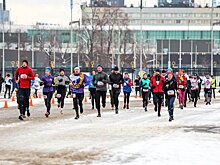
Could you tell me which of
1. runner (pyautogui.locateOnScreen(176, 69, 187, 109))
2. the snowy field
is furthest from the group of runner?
the snowy field

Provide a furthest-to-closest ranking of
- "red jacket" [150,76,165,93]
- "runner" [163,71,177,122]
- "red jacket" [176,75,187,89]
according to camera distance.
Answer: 1. "red jacket" [176,75,187,89]
2. "red jacket" [150,76,165,93]
3. "runner" [163,71,177,122]

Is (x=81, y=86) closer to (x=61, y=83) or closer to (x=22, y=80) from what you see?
(x=61, y=83)

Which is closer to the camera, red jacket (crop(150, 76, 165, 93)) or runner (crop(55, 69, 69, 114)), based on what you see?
runner (crop(55, 69, 69, 114))

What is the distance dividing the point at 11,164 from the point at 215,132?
726 cm

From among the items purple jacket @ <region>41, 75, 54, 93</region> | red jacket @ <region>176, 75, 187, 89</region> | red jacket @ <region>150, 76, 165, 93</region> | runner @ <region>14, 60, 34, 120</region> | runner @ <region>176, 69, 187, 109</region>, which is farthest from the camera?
red jacket @ <region>176, 75, 187, 89</region>

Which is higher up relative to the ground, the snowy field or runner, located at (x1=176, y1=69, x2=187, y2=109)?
runner, located at (x1=176, y1=69, x2=187, y2=109)

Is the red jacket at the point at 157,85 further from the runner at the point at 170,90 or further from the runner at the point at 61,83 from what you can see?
the runner at the point at 61,83

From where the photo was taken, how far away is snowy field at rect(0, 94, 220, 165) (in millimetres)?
11422

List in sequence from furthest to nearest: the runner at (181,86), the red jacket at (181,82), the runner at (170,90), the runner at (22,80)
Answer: the red jacket at (181,82)
the runner at (181,86)
the runner at (170,90)
the runner at (22,80)

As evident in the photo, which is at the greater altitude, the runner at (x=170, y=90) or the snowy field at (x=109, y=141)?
the runner at (x=170, y=90)

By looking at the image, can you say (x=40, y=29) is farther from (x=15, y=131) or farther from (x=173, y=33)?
(x=15, y=131)

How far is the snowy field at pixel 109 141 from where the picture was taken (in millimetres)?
11422

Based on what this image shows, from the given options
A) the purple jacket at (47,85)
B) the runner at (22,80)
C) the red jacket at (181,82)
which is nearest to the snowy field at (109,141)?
the runner at (22,80)

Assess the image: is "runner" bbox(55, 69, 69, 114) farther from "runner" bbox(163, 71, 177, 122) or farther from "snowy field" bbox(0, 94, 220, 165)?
"runner" bbox(163, 71, 177, 122)
